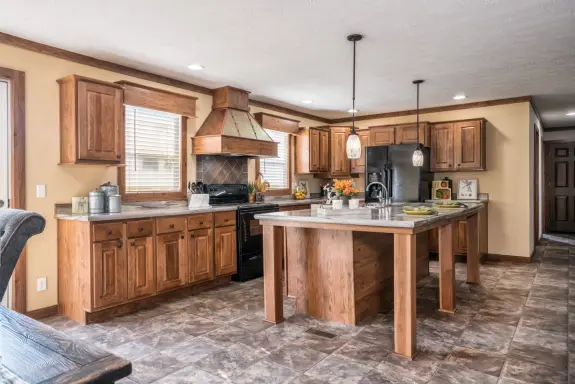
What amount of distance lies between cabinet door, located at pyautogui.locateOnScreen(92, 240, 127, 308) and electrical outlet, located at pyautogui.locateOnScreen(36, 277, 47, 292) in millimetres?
602

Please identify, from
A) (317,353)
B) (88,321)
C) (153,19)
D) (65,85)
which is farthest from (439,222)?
(65,85)

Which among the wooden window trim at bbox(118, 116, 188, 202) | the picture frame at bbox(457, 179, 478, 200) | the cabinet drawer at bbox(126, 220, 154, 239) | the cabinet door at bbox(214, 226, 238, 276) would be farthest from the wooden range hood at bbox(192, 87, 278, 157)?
the picture frame at bbox(457, 179, 478, 200)

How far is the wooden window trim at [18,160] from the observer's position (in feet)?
11.0

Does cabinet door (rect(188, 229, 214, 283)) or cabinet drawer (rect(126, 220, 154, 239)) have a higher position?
cabinet drawer (rect(126, 220, 154, 239))

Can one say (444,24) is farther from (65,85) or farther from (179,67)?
(65,85)

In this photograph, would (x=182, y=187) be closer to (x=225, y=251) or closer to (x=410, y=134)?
(x=225, y=251)

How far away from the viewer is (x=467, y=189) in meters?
6.25

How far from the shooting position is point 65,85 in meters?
3.62

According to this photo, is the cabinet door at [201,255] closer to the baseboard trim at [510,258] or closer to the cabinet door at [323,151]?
the cabinet door at [323,151]

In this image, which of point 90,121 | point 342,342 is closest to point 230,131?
point 90,121

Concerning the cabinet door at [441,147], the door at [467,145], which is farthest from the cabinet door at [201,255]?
the door at [467,145]

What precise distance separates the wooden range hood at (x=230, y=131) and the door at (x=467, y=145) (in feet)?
9.84

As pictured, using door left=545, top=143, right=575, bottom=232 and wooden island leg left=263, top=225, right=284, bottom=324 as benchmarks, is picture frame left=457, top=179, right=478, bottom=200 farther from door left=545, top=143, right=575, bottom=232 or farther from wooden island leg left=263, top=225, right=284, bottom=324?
door left=545, top=143, right=575, bottom=232

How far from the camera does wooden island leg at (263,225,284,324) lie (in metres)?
3.36
